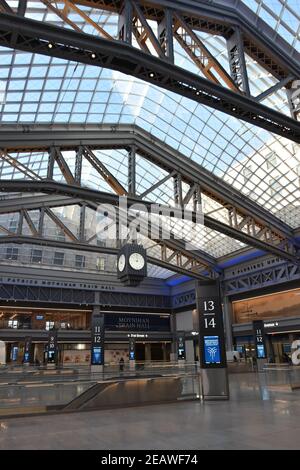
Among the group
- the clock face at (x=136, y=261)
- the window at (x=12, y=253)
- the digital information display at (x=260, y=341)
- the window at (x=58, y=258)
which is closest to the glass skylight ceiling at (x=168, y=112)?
the clock face at (x=136, y=261)

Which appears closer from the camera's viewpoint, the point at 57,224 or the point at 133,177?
the point at 133,177

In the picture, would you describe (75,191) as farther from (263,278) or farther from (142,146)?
(263,278)

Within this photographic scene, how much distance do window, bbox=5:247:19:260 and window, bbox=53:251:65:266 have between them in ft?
15.8

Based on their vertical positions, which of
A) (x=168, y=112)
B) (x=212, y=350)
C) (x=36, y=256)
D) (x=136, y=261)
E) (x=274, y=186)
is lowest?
(x=212, y=350)

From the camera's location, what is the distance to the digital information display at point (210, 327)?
13844 millimetres

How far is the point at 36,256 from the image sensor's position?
48000 millimetres

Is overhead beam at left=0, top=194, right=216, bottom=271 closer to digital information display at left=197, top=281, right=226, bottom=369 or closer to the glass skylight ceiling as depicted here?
the glass skylight ceiling

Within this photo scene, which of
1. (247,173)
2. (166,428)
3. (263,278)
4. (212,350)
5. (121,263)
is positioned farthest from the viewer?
(263,278)

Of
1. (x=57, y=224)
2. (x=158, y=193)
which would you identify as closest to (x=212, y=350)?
(x=57, y=224)

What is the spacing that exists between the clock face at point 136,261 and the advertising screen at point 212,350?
9.76 m

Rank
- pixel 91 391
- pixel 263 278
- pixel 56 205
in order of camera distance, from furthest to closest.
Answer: pixel 263 278 → pixel 56 205 → pixel 91 391

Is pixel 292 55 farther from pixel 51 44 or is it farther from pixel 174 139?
pixel 174 139

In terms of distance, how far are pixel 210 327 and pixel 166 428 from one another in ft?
20.8

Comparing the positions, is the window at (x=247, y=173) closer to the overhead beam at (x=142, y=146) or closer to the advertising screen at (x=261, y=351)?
the overhead beam at (x=142, y=146)
